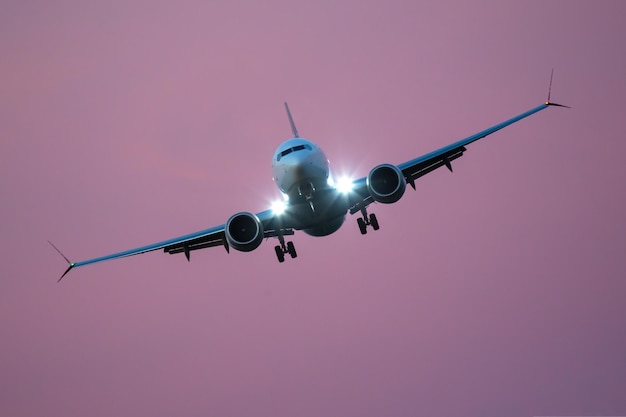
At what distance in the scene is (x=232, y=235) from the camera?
34.4 meters

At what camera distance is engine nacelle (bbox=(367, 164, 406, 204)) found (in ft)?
113

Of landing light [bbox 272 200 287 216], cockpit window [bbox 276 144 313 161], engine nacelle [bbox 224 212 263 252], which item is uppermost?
cockpit window [bbox 276 144 313 161]

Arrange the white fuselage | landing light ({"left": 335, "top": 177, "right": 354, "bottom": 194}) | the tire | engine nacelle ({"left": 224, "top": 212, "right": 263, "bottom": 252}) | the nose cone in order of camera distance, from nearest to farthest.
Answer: the nose cone
the white fuselage
engine nacelle ({"left": 224, "top": 212, "right": 263, "bottom": 252})
landing light ({"left": 335, "top": 177, "right": 354, "bottom": 194})
the tire

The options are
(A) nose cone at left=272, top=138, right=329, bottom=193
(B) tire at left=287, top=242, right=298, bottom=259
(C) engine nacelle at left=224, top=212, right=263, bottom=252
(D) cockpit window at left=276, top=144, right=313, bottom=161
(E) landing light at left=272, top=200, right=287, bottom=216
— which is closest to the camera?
(A) nose cone at left=272, top=138, right=329, bottom=193

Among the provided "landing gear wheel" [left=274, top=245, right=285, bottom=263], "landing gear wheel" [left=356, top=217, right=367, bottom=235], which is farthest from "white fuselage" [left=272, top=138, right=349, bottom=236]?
"landing gear wheel" [left=274, top=245, right=285, bottom=263]

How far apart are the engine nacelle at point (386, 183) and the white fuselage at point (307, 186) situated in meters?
1.99

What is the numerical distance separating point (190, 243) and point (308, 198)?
7.35 m

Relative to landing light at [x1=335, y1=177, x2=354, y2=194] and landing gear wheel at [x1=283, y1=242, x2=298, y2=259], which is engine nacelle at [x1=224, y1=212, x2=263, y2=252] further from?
landing gear wheel at [x1=283, y1=242, x2=298, y2=259]

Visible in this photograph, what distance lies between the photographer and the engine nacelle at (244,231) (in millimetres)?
34250

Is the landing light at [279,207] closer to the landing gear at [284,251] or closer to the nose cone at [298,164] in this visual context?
the nose cone at [298,164]

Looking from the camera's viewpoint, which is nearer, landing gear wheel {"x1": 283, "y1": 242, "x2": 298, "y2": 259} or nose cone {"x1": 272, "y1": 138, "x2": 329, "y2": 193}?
nose cone {"x1": 272, "y1": 138, "x2": 329, "y2": 193}

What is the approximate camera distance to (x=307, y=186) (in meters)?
34.2

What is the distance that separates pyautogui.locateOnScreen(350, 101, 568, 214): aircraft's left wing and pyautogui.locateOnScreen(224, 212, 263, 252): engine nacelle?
5.05m

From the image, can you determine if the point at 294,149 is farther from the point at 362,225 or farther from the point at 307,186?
the point at 362,225
